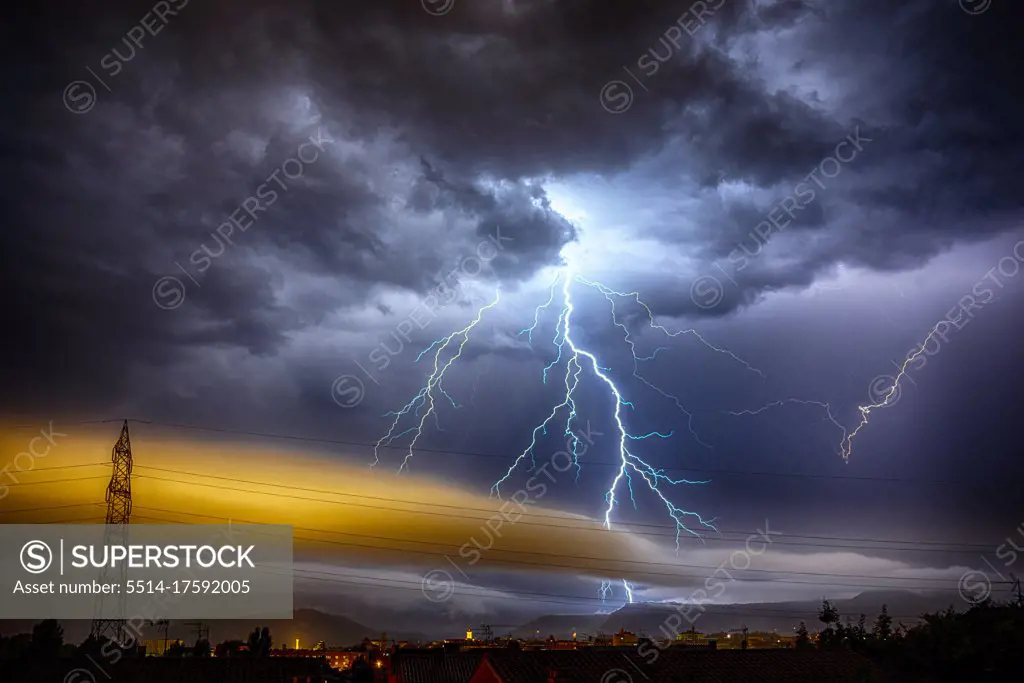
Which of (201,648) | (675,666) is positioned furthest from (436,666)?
(201,648)

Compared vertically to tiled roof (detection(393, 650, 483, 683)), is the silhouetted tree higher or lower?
higher

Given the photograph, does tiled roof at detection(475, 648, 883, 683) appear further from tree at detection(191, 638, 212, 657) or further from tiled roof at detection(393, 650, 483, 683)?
tree at detection(191, 638, 212, 657)

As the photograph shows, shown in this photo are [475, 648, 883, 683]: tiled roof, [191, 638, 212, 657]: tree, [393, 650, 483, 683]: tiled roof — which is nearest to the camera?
[475, 648, 883, 683]: tiled roof

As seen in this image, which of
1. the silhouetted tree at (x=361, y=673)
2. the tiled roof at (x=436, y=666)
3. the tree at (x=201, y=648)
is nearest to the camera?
the silhouetted tree at (x=361, y=673)

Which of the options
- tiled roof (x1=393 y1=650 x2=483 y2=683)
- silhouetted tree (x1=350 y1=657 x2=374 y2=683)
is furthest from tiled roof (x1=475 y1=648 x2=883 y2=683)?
silhouetted tree (x1=350 y1=657 x2=374 y2=683)

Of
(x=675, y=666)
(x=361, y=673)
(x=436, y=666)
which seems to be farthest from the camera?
(x=436, y=666)

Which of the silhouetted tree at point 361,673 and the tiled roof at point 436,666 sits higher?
the silhouetted tree at point 361,673

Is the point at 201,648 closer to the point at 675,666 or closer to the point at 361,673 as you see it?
the point at 675,666

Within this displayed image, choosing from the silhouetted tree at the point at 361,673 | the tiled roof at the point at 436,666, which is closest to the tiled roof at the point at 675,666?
the tiled roof at the point at 436,666

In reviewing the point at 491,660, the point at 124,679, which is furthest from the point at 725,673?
the point at 124,679

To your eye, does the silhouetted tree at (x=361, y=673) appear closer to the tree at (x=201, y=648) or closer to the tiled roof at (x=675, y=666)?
the tiled roof at (x=675, y=666)

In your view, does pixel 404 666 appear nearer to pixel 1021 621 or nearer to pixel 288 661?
pixel 288 661

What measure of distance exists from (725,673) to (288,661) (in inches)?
1007

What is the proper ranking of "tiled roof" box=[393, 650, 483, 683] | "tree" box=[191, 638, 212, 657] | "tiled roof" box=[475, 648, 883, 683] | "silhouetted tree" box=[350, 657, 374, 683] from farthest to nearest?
"tree" box=[191, 638, 212, 657]
"tiled roof" box=[393, 650, 483, 683]
"tiled roof" box=[475, 648, 883, 683]
"silhouetted tree" box=[350, 657, 374, 683]
